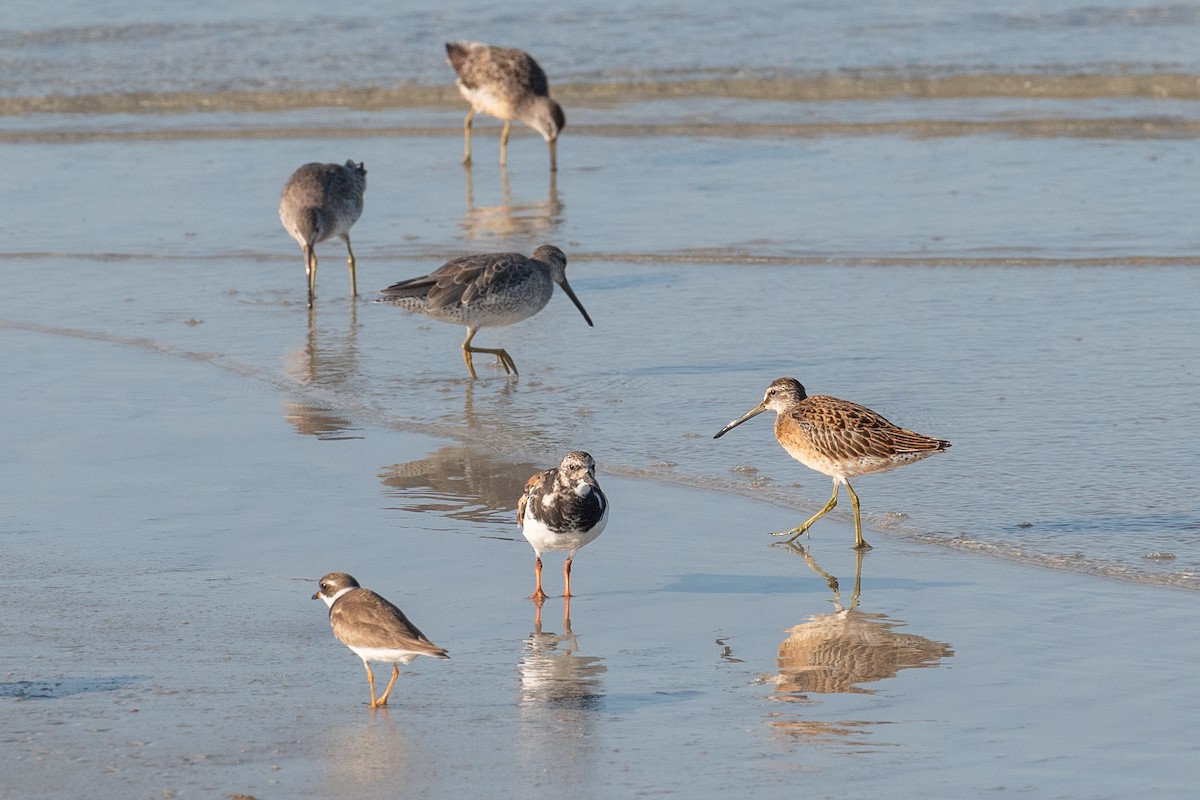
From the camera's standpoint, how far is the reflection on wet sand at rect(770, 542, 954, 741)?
18.1 feet

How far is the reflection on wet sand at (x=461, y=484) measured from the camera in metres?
8.02

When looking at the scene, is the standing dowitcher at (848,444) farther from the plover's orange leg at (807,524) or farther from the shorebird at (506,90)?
the shorebird at (506,90)

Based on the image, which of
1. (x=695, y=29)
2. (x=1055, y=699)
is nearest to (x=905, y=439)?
(x=1055, y=699)

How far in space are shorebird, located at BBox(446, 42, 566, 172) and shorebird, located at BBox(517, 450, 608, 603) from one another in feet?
40.7

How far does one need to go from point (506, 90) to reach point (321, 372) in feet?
32.4

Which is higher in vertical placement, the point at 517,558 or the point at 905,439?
the point at 905,439

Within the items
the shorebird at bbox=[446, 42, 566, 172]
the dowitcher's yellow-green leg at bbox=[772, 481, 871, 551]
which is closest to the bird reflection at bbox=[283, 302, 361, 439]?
the dowitcher's yellow-green leg at bbox=[772, 481, 871, 551]

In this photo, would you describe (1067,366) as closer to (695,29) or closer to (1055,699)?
(1055,699)

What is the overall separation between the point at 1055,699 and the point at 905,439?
204 cm

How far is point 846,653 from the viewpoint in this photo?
6.24 meters

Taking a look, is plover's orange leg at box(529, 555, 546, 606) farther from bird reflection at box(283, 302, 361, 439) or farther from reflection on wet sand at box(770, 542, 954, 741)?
bird reflection at box(283, 302, 361, 439)

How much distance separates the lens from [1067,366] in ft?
33.5

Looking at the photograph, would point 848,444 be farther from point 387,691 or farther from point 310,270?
point 310,270

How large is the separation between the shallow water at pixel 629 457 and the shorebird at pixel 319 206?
46 centimetres
